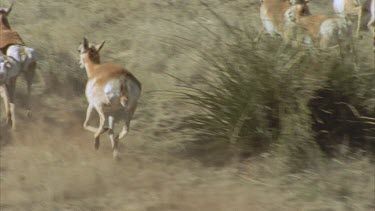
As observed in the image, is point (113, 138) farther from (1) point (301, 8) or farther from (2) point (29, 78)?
(1) point (301, 8)

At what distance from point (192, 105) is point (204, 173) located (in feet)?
4.77

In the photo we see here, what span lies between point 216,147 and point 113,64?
1.54 metres

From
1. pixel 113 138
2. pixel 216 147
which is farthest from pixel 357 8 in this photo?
pixel 113 138

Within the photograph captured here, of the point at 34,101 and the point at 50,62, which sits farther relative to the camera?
the point at 50,62

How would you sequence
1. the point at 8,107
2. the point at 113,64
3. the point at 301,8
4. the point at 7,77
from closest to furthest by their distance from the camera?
the point at 113,64
the point at 7,77
the point at 8,107
the point at 301,8

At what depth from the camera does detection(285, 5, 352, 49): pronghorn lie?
955 cm

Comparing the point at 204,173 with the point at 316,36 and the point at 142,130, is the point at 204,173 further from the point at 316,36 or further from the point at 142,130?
the point at 316,36

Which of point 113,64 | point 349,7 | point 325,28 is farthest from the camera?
point 349,7

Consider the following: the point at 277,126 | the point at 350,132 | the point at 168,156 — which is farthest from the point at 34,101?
the point at 350,132

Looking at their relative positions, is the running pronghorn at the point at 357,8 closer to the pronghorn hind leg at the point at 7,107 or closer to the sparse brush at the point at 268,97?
the sparse brush at the point at 268,97

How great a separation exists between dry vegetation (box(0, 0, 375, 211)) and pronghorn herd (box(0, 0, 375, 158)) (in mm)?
347

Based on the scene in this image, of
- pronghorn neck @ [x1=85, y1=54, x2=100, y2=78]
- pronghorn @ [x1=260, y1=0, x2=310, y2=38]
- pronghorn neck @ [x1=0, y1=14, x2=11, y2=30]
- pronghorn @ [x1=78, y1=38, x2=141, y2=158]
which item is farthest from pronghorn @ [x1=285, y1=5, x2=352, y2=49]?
pronghorn neck @ [x1=0, y1=14, x2=11, y2=30]

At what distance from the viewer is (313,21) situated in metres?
10.3

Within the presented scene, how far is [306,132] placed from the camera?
859 cm
